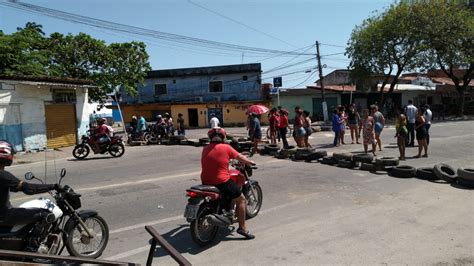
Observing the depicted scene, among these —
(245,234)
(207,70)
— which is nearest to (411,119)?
(245,234)

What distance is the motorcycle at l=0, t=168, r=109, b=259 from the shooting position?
→ 4.53 m

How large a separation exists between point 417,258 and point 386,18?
109 ft

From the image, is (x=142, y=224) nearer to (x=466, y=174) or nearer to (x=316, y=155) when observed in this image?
(x=466, y=174)

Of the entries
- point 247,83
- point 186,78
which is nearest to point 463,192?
point 247,83

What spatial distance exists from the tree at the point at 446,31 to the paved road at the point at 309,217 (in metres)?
25.0

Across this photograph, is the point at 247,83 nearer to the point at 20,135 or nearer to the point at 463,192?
the point at 20,135

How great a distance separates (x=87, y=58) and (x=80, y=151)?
17570mm

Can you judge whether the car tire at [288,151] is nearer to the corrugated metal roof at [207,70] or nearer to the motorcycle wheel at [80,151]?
the motorcycle wheel at [80,151]

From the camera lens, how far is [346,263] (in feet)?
15.9

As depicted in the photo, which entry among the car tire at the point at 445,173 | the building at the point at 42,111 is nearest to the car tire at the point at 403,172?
the car tire at the point at 445,173

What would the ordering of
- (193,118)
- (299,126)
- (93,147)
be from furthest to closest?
(193,118), (93,147), (299,126)

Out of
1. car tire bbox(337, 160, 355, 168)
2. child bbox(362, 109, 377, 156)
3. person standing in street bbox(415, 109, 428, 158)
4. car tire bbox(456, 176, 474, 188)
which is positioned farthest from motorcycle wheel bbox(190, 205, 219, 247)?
child bbox(362, 109, 377, 156)

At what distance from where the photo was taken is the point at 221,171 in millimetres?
5727

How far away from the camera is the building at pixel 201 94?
1778 inches
